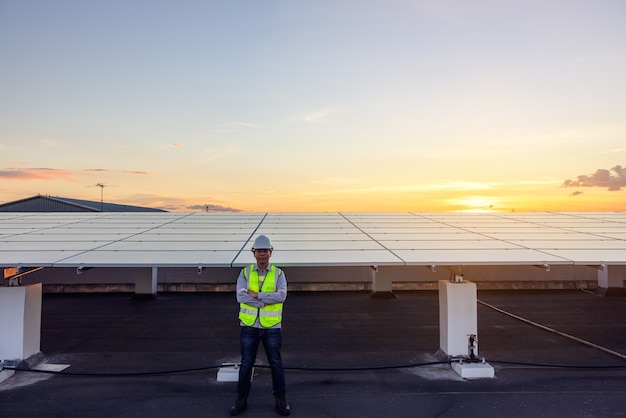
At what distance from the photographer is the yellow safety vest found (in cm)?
533

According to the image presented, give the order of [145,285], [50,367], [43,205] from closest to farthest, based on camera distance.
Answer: [50,367] < [145,285] < [43,205]

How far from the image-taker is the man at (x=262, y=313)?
5332 millimetres

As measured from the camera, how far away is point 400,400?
20.2 ft

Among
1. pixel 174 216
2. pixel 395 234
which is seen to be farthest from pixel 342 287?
pixel 174 216

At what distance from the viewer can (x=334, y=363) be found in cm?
793

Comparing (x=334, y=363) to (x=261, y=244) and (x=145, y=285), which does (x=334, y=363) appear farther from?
(x=145, y=285)

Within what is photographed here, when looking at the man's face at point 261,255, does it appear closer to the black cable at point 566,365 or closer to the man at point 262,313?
the man at point 262,313

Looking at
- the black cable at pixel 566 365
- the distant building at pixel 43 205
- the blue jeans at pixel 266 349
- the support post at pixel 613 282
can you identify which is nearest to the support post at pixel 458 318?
the black cable at pixel 566 365

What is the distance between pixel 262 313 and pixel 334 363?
3.34 meters

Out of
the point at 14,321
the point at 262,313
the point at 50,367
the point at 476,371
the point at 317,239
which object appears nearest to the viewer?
the point at 262,313

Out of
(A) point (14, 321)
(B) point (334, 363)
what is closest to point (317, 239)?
(B) point (334, 363)

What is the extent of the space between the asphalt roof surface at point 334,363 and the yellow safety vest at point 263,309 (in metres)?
1.49

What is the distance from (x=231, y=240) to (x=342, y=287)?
7853 mm

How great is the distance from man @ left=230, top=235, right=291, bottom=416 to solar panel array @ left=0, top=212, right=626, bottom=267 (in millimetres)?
1082
